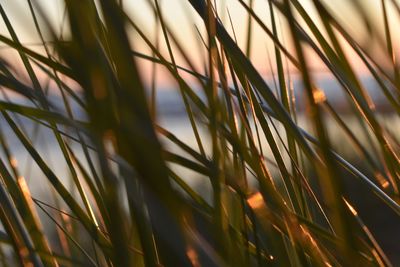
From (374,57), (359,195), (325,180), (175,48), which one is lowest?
(325,180)

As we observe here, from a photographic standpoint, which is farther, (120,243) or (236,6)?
(236,6)

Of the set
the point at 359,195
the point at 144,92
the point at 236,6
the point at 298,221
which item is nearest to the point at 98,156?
the point at 144,92

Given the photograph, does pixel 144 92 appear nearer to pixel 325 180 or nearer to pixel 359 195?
pixel 325 180

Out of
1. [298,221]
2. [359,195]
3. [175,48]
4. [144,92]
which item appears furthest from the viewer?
[359,195]

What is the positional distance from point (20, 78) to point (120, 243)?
35 centimetres

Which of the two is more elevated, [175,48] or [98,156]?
[175,48]

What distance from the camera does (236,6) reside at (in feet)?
1.95

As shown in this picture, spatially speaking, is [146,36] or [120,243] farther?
[146,36]

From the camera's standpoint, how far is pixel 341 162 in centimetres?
51

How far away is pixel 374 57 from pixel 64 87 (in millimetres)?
227

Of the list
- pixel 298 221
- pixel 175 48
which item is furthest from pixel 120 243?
pixel 175 48

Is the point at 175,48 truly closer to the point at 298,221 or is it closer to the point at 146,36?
the point at 146,36

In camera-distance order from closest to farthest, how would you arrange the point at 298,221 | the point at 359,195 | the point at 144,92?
1. the point at 144,92
2. the point at 298,221
3. the point at 359,195

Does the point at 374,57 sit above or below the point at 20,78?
below
